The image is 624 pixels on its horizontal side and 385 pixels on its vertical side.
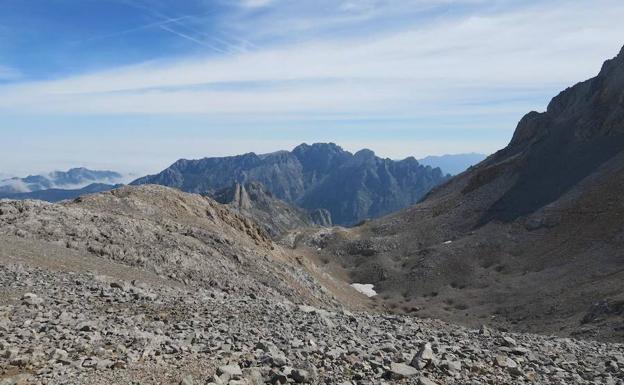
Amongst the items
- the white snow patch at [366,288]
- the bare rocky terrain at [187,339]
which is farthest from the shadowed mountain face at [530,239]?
the bare rocky terrain at [187,339]

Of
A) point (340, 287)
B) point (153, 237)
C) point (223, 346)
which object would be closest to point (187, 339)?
point (223, 346)

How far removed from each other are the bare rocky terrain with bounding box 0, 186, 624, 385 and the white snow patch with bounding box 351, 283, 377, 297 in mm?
45436

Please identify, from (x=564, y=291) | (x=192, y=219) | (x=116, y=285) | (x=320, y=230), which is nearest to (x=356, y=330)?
(x=116, y=285)

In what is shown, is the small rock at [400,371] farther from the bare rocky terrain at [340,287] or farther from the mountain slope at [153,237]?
the mountain slope at [153,237]

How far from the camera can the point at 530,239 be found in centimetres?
8550

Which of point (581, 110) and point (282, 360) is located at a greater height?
→ point (581, 110)

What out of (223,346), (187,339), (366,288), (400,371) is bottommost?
(366,288)

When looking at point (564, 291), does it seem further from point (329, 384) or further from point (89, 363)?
point (89, 363)

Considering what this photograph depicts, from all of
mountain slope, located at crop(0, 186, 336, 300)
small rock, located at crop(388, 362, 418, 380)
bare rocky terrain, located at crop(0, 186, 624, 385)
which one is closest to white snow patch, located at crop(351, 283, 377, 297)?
mountain slope, located at crop(0, 186, 336, 300)

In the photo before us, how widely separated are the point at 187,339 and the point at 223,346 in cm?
141

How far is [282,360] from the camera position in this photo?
15289 millimetres

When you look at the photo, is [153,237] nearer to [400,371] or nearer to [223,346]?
[223,346]

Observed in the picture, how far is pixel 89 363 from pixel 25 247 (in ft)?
68.7

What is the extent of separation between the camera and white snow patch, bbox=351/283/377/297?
7950 cm
